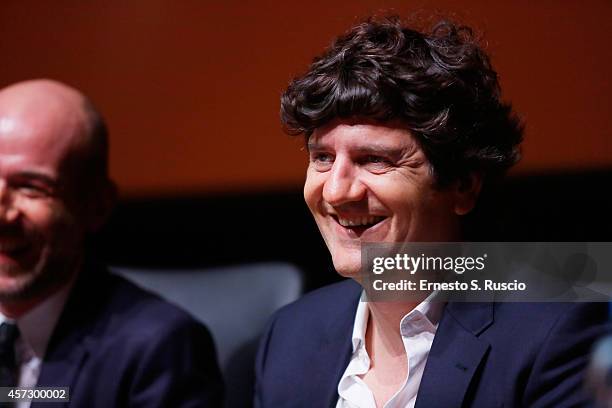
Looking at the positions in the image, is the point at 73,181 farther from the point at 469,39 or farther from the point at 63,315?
the point at 469,39

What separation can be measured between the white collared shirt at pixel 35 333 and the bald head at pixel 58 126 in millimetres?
219

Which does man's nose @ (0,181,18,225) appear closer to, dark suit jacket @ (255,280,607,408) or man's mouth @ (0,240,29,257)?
man's mouth @ (0,240,29,257)

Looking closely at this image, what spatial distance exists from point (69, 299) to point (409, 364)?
0.65 metres

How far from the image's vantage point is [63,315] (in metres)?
1.54

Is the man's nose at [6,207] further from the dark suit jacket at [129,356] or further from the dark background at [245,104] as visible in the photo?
the dark background at [245,104]

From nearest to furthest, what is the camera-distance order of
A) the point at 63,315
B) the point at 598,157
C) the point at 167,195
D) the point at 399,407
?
the point at 399,407
the point at 598,157
the point at 63,315
the point at 167,195

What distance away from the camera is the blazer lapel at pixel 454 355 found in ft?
3.96

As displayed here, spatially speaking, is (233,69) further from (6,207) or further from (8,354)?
(8,354)

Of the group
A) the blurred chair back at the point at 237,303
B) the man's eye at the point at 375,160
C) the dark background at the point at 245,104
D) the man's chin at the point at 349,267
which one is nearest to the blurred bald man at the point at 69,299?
the blurred chair back at the point at 237,303

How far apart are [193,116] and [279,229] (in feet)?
0.94

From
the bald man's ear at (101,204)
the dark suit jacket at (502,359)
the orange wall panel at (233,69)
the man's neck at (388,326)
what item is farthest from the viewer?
the bald man's ear at (101,204)

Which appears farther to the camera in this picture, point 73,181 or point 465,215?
point 73,181

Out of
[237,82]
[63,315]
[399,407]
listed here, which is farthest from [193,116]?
[399,407]

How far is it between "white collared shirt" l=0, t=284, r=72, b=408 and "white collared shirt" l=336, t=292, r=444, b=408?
54 centimetres
